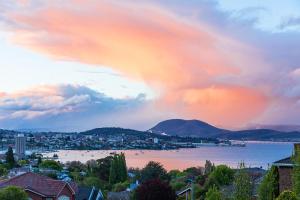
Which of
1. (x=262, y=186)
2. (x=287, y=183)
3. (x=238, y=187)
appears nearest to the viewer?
(x=238, y=187)

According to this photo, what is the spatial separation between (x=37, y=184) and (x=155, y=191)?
31.7ft

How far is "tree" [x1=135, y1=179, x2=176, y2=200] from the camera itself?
43281 mm

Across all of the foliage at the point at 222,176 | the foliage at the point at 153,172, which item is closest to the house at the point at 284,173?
the foliage at the point at 222,176

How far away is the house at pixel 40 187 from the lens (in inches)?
1606

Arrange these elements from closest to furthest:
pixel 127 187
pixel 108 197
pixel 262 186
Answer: pixel 262 186, pixel 108 197, pixel 127 187

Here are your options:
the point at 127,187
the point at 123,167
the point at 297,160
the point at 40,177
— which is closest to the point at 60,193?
the point at 40,177

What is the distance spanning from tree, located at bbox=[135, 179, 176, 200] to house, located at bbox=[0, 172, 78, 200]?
605 centimetres

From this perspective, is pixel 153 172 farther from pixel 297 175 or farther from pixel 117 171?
pixel 297 175

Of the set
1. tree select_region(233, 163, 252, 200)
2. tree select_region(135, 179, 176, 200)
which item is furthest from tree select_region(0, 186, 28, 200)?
tree select_region(233, 163, 252, 200)

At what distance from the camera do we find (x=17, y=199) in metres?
35.3

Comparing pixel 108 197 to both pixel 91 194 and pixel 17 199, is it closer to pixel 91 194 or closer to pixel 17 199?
pixel 91 194

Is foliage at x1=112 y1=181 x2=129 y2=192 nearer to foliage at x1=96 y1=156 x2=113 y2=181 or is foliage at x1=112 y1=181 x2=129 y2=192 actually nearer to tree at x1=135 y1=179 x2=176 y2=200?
foliage at x1=96 y1=156 x2=113 y2=181

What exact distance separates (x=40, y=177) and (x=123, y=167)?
144ft

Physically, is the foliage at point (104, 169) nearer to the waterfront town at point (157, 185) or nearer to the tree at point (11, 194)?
the waterfront town at point (157, 185)
